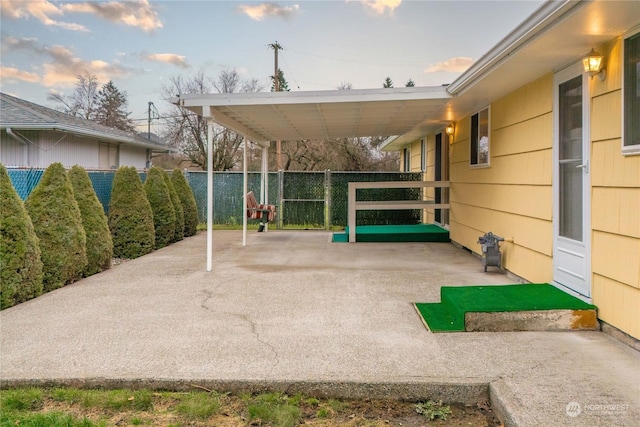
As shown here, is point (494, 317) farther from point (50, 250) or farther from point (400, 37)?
point (400, 37)

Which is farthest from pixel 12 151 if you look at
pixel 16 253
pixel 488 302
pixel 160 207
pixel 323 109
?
pixel 488 302

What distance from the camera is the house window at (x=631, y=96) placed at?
9.04 ft

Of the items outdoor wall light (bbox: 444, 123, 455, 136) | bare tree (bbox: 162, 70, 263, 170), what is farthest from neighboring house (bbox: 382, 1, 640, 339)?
bare tree (bbox: 162, 70, 263, 170)

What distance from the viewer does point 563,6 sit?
257 cm

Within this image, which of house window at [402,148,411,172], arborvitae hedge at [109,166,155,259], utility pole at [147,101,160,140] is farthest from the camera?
utility pole at [147,101,160,140]

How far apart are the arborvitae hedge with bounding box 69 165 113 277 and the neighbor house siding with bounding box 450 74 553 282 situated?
199 inches

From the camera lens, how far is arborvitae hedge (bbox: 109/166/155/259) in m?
6.71

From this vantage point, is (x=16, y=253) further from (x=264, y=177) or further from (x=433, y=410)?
(x=264, y=177)

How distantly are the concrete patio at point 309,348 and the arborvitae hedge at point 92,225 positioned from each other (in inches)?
25.7

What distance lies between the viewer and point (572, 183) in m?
3.66

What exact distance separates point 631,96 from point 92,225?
18.7 feet

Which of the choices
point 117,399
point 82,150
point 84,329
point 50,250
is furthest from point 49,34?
point 117,399

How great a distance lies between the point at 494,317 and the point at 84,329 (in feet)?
9.98

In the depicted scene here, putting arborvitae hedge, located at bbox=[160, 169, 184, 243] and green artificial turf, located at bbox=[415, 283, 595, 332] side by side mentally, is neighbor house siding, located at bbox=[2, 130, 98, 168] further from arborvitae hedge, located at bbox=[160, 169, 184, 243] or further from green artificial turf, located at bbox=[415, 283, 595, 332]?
green artificial turf, located at bbox=[415, 283, 595, 332]
